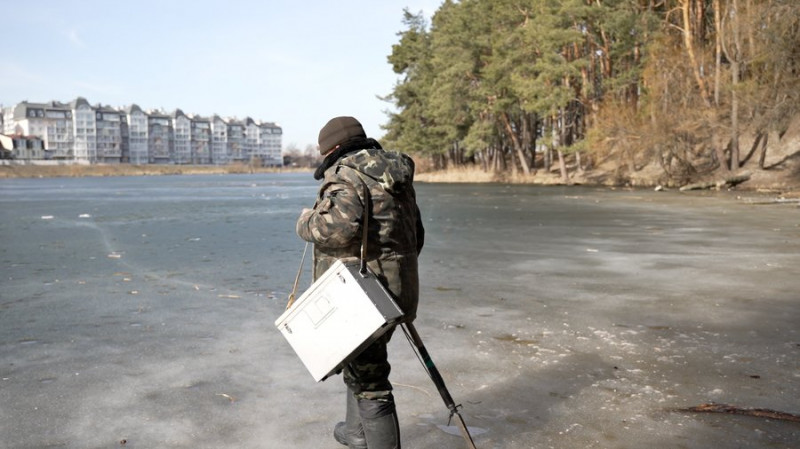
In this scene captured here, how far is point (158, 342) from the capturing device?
6379mm

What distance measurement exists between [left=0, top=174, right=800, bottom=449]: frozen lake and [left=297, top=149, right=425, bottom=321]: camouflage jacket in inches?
45.0

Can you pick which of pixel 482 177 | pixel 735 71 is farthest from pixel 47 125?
pixel 735 71

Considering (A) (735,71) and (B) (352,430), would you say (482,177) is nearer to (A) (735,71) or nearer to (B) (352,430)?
(A) (735,71)

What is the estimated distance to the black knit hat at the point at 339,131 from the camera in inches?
143

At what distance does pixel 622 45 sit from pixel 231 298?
1669 inches

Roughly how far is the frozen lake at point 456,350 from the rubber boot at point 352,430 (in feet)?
0.57

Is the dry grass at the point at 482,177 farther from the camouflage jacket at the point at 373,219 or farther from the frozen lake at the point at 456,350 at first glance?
the camouflage jacket at the point at 373,219

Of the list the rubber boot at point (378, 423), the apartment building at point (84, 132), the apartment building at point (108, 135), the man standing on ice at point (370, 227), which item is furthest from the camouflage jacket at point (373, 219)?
the apartment building at point (108, 135)

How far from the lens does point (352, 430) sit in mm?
3854

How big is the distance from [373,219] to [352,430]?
1252 mm

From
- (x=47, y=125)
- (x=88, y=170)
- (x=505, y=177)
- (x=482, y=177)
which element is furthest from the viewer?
(x=47, y=125)

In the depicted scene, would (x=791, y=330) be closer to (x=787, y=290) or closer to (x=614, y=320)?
(x=614, y=320)

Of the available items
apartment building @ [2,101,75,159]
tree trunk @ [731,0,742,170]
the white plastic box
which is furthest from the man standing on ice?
apartment building @ [2,101,75,159]

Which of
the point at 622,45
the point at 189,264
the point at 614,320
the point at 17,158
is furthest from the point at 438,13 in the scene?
the point at 17,158
